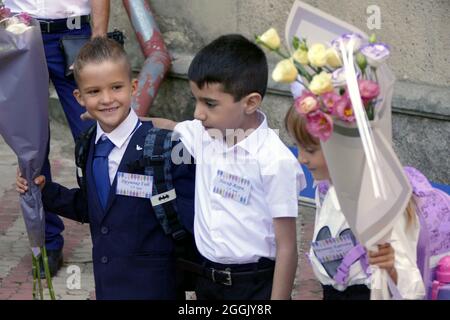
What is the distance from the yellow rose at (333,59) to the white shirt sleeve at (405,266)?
544mm

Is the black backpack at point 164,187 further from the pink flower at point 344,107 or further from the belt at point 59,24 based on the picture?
the belt at point 59,24

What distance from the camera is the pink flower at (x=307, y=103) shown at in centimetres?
302

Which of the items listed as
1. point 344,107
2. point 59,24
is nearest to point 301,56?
point 344,107

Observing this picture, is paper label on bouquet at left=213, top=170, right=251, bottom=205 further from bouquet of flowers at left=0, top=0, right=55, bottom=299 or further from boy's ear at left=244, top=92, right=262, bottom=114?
bouquet of flowers at left=0, top=0, right=55, bottom=299

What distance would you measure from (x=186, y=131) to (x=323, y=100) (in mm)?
1072

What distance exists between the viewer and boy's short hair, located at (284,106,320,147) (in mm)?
3440

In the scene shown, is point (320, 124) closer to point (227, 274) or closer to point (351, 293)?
point (351, 293)

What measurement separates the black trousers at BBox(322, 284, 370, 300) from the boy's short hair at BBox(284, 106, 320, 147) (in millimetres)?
520

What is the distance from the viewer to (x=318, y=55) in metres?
3.00

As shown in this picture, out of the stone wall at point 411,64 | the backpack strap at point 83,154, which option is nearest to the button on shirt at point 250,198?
the backpack strap at point 83,154

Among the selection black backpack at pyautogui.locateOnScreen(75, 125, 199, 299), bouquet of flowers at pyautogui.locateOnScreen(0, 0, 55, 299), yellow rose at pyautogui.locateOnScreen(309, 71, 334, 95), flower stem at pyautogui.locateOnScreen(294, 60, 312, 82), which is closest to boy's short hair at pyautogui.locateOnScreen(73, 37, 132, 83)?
bouquet of flowers at pyautogui.locateOnScreen(0, 0, 55, 299)

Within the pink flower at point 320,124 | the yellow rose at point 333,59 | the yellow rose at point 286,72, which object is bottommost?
the pink flower at point 320,124

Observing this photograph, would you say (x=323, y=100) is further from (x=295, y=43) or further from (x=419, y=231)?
(x=419, y=231)

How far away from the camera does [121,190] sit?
4.04 m
